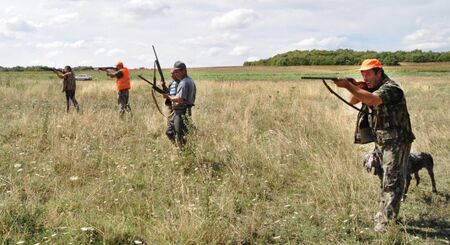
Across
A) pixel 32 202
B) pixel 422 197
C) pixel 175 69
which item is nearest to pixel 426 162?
pixel 422 197

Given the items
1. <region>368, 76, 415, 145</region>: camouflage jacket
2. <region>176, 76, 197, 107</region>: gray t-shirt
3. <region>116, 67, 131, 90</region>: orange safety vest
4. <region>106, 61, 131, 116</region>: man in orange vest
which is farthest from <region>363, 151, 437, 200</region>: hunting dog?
<region>116, 67, 131, 90</region>: orange safety vest

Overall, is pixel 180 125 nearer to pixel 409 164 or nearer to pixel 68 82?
pixel 409 164

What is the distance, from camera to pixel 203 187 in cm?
548

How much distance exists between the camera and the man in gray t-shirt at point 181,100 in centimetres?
731

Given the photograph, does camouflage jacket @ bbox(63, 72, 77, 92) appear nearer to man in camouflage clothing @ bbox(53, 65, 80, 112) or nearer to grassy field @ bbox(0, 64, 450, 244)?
man in camouflage clothing @ bbox(53, 65, 80, 112)

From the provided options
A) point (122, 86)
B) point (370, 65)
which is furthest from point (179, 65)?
point (122, 86)

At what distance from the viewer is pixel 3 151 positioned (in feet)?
24.0

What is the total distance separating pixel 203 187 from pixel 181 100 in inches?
85.9

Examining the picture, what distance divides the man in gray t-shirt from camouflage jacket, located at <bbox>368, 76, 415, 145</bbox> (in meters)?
3.43

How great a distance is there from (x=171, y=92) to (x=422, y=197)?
4.43 metres

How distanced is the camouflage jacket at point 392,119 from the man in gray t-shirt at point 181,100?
343 cm

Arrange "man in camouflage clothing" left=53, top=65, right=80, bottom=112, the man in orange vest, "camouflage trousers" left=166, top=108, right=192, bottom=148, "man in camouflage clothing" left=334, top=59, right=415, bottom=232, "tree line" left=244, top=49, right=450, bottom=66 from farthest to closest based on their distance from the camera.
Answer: "tree line" left=244, top=49, right=450, bottom=66 → "man in camouflage clothing" left=53, top=65, right=80, bottom=112 → the man in orange vest → "camouflage trousers" left=166, top=108, right=192, bottom=148 → "man in camouflage clothing" left=334, top=59, right=415, bottom=232

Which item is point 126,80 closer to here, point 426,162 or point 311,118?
point 311,118

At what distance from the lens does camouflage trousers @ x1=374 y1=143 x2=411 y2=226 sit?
461cm
